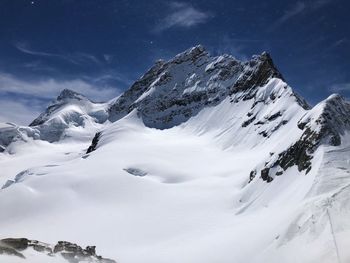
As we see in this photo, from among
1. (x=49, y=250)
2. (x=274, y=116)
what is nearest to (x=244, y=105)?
(x=274, y=116)

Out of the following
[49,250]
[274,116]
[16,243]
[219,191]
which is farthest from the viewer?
[274,116]

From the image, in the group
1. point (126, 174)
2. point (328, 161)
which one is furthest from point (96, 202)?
point (328, 161)

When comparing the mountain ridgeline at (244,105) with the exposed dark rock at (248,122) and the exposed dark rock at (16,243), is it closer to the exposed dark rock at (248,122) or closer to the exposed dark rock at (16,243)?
the exposed dark rock at (248,122)

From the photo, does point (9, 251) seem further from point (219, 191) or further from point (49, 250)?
point (219, 191)

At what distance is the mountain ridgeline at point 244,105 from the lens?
47059 mm

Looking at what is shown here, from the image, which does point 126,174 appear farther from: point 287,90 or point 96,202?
point 287,90

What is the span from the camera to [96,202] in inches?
2277

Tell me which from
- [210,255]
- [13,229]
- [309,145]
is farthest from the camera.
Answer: [13,229]

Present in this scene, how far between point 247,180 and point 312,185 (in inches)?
665

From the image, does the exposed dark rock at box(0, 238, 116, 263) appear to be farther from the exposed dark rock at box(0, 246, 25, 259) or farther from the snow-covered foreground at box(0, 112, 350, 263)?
the snow-covered foreground at box(0, 112, 350, 263)

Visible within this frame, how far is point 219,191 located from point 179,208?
546 cm

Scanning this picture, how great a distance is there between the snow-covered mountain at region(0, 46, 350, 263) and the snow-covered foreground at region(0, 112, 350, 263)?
0.42 feet

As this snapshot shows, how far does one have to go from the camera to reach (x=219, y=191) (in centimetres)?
5397

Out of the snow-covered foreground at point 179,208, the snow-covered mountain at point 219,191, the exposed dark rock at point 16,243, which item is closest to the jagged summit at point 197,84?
the snow-covered mountain at point 219,191
